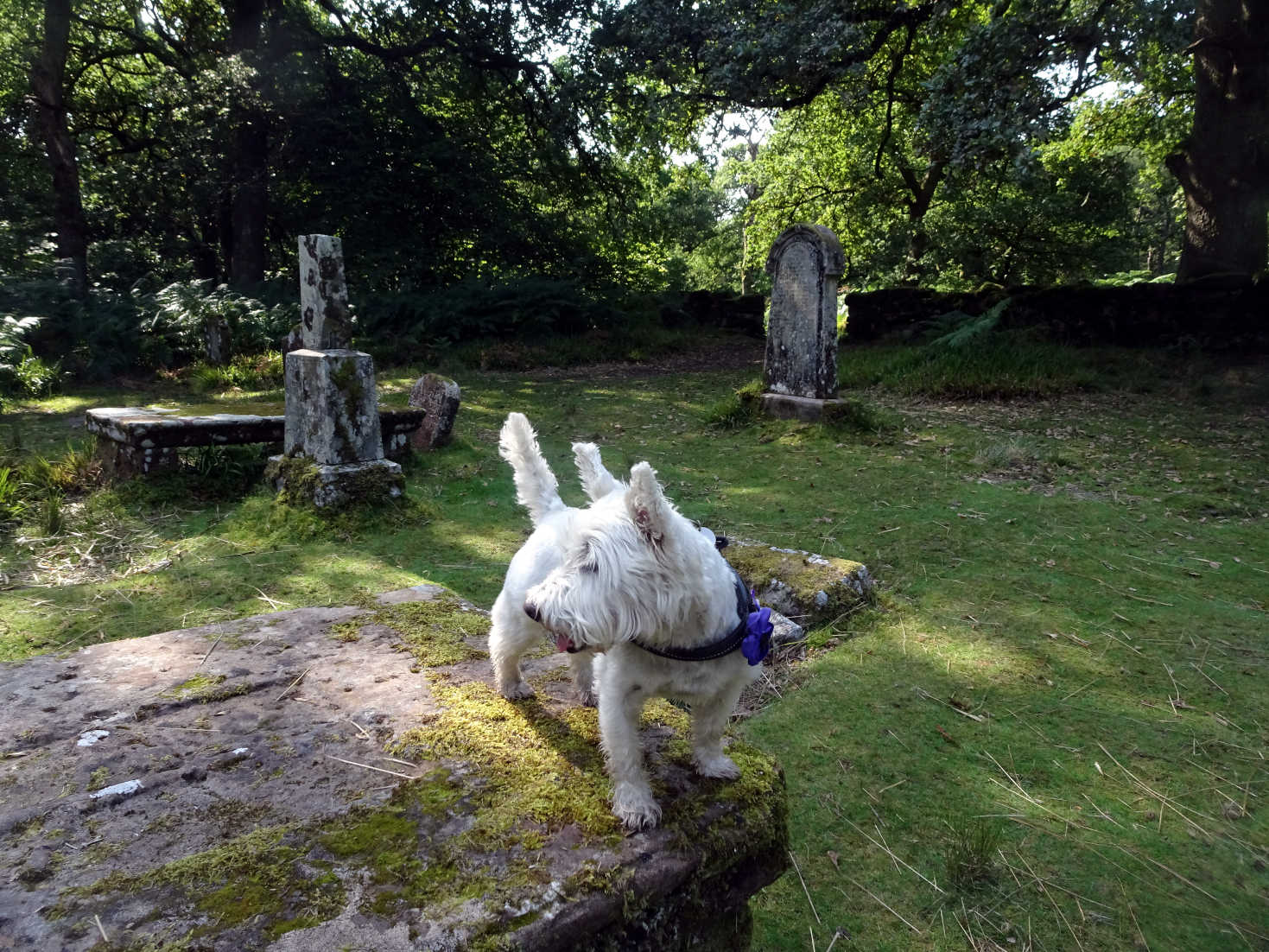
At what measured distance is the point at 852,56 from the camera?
→ 44.7ft

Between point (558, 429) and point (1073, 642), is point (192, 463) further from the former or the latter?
point (1073, 642)

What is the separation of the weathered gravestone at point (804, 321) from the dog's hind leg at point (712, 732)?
7.85 m

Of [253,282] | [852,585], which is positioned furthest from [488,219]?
[852,585]

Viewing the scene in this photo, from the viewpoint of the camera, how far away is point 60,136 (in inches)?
582

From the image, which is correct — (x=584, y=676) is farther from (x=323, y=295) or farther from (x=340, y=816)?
(x=323, y=295)

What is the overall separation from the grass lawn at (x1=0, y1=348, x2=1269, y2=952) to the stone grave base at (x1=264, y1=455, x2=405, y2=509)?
221 mm

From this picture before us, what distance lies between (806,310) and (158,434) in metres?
7.82

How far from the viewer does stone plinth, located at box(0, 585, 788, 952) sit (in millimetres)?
1607

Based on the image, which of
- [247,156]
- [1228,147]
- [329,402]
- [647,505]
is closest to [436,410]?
[329,402]

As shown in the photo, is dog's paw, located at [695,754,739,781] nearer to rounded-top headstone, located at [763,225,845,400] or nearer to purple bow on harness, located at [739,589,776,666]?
purple bow on harness, located at [739,589,776,666]

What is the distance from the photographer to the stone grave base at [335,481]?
249 inches

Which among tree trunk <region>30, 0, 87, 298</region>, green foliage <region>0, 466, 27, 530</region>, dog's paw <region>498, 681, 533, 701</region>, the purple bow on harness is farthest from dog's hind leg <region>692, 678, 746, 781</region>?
tree trunk <region>30, 0, 87, 298</region>

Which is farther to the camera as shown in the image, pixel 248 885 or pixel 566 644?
pixel 566 644

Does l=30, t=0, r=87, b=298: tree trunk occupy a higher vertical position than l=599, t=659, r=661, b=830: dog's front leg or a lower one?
higher
